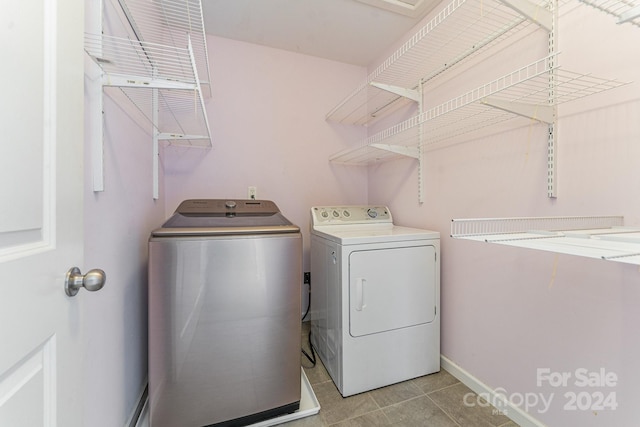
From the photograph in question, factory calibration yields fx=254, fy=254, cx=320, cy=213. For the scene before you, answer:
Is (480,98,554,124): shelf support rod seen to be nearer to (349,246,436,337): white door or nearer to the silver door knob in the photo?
(349,246,436,337): white door

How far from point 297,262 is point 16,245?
989 mm

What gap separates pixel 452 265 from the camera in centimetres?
167

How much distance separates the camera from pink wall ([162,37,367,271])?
2098 mm

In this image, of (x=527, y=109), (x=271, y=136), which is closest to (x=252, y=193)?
(x=271, y=136)

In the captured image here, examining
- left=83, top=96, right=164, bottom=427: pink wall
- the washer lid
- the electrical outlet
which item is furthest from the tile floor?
the electrical outlet

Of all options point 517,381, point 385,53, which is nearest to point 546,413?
point 517,381

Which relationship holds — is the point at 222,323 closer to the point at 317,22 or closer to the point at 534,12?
the point at 534,12

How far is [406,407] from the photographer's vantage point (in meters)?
1.40

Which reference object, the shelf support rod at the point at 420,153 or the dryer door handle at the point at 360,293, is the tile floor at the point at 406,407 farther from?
the shelf support rod at the point at 420,153

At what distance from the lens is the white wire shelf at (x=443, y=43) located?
1291mm

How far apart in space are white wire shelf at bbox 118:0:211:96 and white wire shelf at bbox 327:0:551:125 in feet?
3.56

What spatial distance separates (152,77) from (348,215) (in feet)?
5.06

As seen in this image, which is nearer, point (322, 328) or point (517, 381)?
point (517, 381)

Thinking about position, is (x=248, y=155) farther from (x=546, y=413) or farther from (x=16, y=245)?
(x=546, y=413)
